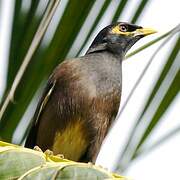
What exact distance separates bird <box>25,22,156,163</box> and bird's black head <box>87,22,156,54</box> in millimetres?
253

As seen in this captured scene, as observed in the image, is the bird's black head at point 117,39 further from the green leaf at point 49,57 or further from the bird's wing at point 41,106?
the green leaf at point 49,57

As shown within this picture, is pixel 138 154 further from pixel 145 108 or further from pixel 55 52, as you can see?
pixel 55 52

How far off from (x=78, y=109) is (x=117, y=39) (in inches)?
28.7

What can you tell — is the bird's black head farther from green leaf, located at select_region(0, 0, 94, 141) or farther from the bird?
green leaf, located at select_region(0, 0, 94, 141)

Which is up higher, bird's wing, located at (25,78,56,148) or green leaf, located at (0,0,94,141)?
green leaf, located at (0,0,94,141)

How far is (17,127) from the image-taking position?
48.7 inches

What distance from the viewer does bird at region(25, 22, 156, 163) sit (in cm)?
246

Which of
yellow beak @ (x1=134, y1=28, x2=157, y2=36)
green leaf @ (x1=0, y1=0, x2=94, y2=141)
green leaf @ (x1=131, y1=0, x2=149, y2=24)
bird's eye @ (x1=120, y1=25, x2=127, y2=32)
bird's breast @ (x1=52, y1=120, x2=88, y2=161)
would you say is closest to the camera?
green leaf @ (x1=0, y1=0, x2=94, y2=141)

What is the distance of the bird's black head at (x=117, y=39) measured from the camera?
9.77ft

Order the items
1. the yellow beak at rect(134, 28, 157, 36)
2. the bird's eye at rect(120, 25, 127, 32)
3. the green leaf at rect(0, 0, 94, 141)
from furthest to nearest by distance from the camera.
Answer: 1. the bird's eye at rect(120, 25, 127, 32)
2. the yellow beak at rect(134, 28, 157, 36)
3. the green leaf at rect(0, 0, 94, 141)

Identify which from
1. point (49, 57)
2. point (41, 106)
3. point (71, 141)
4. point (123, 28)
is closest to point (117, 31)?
point (123, 28)

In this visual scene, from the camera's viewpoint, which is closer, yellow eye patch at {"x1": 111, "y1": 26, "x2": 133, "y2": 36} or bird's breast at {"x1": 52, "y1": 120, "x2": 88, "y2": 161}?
bird's breast at {"x1": 52, "y1": 120, "x2": 88, "y2": 161}

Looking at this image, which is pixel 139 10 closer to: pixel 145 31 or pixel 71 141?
pixel 71 141

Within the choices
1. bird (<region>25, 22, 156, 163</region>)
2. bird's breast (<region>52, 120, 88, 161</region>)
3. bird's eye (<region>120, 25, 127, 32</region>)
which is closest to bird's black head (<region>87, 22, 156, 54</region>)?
bird's eye (<region>120, 25, 127, 32</region>)
